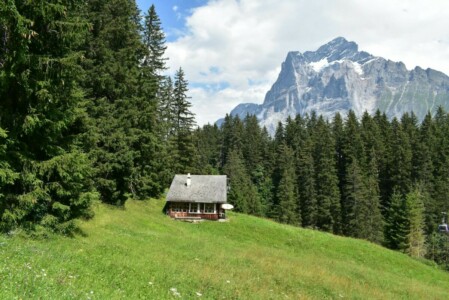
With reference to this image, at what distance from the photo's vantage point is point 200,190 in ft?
164

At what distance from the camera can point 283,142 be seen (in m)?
103

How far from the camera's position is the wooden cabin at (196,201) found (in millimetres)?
47844

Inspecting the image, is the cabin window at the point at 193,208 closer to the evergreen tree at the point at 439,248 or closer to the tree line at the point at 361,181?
the tree line at the point at 361,181

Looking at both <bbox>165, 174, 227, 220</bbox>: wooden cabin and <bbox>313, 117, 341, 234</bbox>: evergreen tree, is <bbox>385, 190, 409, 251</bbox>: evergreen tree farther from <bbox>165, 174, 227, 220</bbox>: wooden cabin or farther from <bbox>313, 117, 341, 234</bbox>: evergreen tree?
<bbox>165, 174, 227, 220</bbox>: wooden cabin

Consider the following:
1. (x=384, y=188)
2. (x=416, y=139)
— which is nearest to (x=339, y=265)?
(x=384, y=188)

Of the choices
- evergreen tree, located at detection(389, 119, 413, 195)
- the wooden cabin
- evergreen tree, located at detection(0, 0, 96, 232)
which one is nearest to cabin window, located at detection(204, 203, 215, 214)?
the wooden cabin

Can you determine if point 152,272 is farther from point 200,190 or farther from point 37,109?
point 200,190

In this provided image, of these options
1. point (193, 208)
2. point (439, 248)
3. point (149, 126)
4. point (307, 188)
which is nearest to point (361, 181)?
point (307, 188)

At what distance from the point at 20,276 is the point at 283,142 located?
9672cm

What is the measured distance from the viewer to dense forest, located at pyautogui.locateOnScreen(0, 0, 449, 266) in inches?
585

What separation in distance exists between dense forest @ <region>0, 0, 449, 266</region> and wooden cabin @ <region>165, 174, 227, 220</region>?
3.49 metres

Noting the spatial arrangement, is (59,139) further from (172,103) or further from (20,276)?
(172,103)

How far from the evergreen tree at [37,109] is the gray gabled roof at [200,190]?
3129 centimetres

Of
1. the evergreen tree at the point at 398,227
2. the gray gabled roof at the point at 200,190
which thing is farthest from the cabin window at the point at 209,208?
the evergreen tree at the point at 398,227
